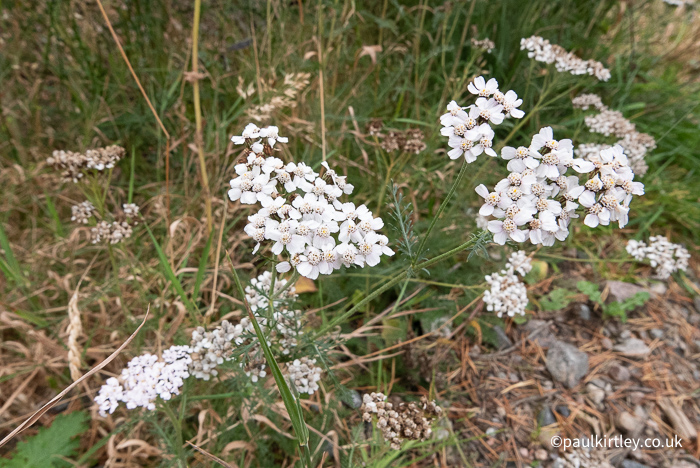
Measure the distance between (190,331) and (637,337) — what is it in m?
3.18

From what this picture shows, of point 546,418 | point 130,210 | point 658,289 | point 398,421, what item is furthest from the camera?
point 658,289

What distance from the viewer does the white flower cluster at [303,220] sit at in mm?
1520

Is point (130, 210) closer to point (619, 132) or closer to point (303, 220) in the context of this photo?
point (303, 220)

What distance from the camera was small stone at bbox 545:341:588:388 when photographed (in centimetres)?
293

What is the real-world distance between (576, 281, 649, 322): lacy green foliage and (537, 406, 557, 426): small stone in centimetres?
93

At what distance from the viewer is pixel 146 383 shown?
1.74 meters

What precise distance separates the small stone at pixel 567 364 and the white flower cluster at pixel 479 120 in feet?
6.74

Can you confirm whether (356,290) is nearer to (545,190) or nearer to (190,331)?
(190,331)

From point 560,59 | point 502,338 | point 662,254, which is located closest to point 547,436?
point 502,338

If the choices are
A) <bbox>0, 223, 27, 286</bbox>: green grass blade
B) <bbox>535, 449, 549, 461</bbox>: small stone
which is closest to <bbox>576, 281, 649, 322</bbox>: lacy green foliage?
<bbox>535, 449, 549, 461</bbox>: small stone

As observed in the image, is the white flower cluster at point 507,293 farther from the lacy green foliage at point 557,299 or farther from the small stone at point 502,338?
the lacy green foliage at point 557,299

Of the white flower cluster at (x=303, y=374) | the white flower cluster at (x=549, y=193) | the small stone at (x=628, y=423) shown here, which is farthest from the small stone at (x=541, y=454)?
the white flower cluster at (x=549, y=193)

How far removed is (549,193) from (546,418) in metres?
1.88

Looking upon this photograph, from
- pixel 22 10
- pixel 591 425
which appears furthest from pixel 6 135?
pixel 591 425
